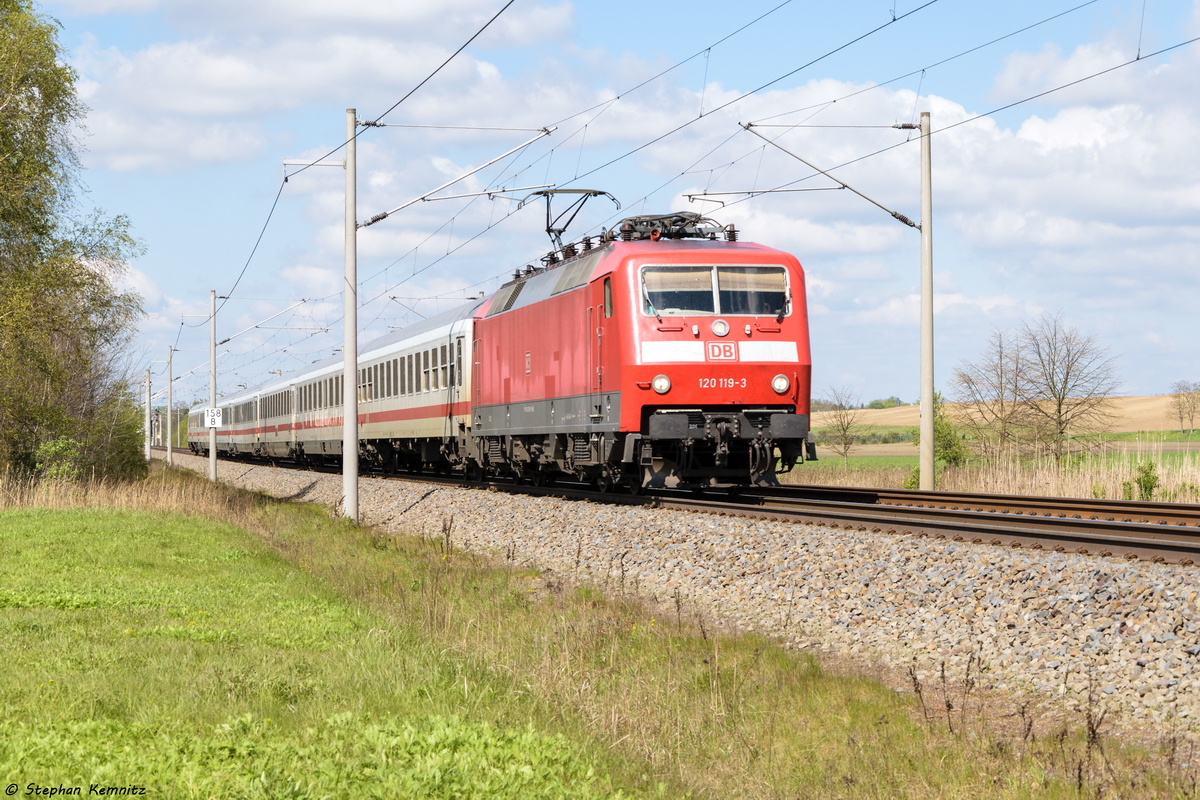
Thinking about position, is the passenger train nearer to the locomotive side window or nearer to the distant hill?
the locomotive side window

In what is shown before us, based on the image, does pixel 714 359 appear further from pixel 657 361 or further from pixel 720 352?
pixel 657 361

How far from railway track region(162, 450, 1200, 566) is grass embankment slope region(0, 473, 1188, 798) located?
3.46 m

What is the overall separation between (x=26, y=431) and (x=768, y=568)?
21.6 metres

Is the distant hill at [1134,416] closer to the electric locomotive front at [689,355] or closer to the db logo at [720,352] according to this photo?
the electric locomotive front at [689,355]

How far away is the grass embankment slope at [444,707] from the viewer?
5.26 meters

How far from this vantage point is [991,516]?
13.8 metres

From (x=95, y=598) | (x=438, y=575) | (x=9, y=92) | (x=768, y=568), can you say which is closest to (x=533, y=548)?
(x=438, y=575)

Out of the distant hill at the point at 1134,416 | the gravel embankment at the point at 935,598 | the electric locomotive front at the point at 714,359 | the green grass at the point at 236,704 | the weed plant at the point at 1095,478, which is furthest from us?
the distant hill at the point at 1134,416

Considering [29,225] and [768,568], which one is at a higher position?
[29,225]

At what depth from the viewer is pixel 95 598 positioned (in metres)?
10.2

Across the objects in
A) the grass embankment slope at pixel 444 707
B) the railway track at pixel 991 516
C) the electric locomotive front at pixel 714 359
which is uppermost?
the electric locomotive front at pixel 714 359

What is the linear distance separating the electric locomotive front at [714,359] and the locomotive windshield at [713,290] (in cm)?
1

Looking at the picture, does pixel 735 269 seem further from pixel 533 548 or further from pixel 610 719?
pixel 610 719

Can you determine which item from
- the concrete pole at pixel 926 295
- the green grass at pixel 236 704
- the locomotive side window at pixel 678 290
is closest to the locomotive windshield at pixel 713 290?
the locomotive side window at pixel 678 290
